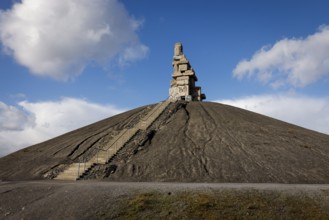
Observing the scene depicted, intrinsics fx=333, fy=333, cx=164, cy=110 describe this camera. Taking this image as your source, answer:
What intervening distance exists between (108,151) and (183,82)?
1105 inches

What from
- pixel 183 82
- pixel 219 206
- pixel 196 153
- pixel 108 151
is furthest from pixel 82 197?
pixel 183 82

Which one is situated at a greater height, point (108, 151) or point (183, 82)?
point (183, 82)

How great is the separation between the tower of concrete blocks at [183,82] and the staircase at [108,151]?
12.0 meters

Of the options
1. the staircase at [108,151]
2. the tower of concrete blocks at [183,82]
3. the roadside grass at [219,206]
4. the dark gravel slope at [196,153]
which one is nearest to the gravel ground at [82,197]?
the roadside grass at [219,206]

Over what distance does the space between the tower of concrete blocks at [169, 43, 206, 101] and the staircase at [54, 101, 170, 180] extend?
1202 centimetres

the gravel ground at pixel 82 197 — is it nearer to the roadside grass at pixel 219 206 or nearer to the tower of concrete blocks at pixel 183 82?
the roadside grass at pixel 219 206

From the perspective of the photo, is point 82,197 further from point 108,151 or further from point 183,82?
point 183,82

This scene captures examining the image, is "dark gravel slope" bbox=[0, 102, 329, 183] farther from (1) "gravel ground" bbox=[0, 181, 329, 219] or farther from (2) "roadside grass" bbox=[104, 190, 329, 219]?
(2) "roadside grass" bbox=[104, 190, 329, 219]

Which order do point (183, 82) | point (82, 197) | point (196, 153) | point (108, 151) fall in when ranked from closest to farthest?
1. point (82, 197)
2. point (196, 153)
3. point (108, 151)
4. point (183, 82)

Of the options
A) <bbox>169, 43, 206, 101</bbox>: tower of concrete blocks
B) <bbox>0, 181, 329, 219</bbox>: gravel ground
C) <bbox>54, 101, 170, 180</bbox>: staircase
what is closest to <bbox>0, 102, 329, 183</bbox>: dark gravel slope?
<bbox>54, 101, 170, 180</bbox>: staircase

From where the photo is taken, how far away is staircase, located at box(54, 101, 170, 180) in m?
28.6

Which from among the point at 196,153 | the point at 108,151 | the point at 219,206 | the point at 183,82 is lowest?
the point at 219,206

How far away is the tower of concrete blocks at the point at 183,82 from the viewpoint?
5825 centimetres

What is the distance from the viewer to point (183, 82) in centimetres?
5850
